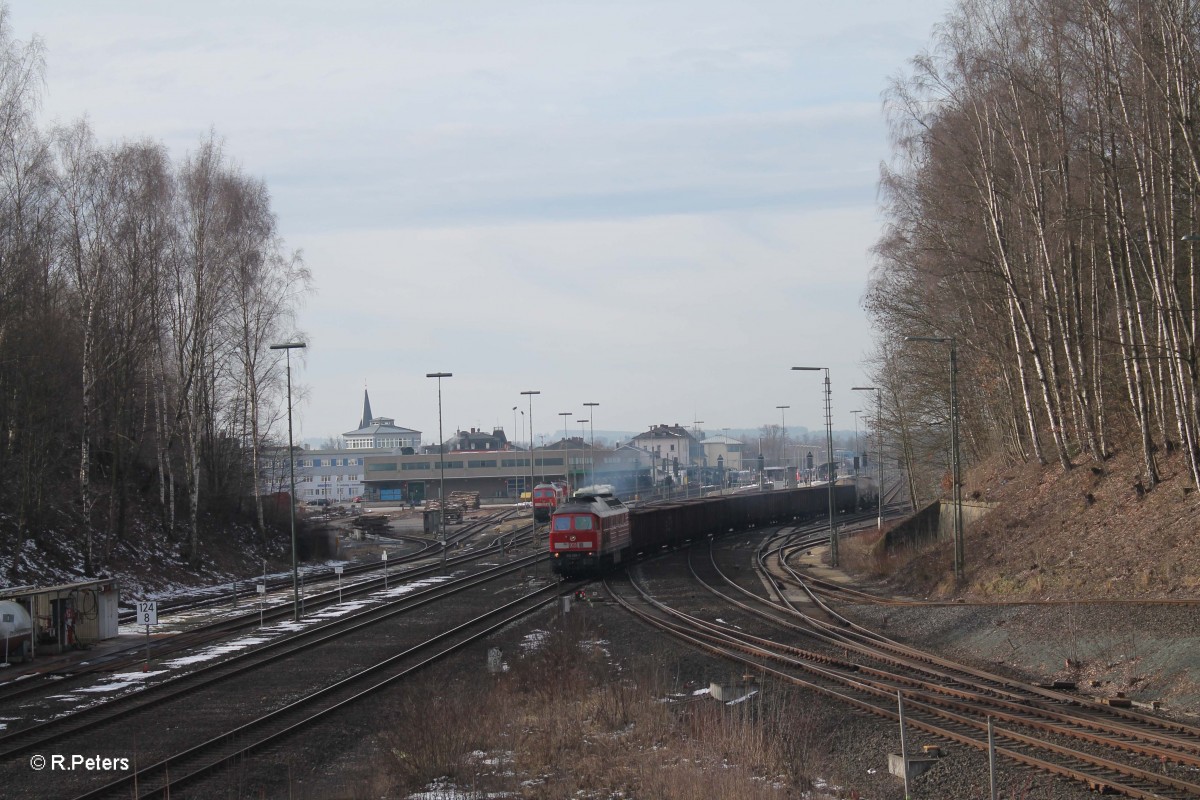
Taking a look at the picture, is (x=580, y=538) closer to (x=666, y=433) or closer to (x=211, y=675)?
(x=211, y=675)

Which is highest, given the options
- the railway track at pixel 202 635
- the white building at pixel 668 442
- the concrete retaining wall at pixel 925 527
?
the white building at pixel 668 442

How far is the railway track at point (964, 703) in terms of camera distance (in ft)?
37.4

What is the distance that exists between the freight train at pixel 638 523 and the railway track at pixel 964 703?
10316mm

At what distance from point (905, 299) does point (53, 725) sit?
3284 cm

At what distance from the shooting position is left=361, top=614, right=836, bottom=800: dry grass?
11.9 meters

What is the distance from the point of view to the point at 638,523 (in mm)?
44281

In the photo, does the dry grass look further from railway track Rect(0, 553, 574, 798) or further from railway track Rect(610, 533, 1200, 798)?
railway track Rect(0, 553, 574, 798)

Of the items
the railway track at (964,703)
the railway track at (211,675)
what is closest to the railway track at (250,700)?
the railway track at (211,675)

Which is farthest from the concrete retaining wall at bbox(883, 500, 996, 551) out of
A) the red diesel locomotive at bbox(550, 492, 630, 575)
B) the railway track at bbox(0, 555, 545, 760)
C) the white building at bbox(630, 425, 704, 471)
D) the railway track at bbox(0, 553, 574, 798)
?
the white building at bbox(630, 425, 704, 471)

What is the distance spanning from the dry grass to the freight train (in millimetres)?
18493

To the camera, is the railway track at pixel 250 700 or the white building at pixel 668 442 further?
the white building at pixel 668 442

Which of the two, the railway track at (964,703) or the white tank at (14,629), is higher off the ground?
the white tank at (14,629)

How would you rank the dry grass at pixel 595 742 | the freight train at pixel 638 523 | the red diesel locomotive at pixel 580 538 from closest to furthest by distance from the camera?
1. the dry grass at pixel 595 742
2. the red diesel locomotive at pixel 580 538
3. the freight train at pixel 638 523

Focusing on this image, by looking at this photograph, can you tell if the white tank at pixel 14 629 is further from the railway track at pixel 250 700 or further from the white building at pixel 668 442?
the white building at pixel 668 442
